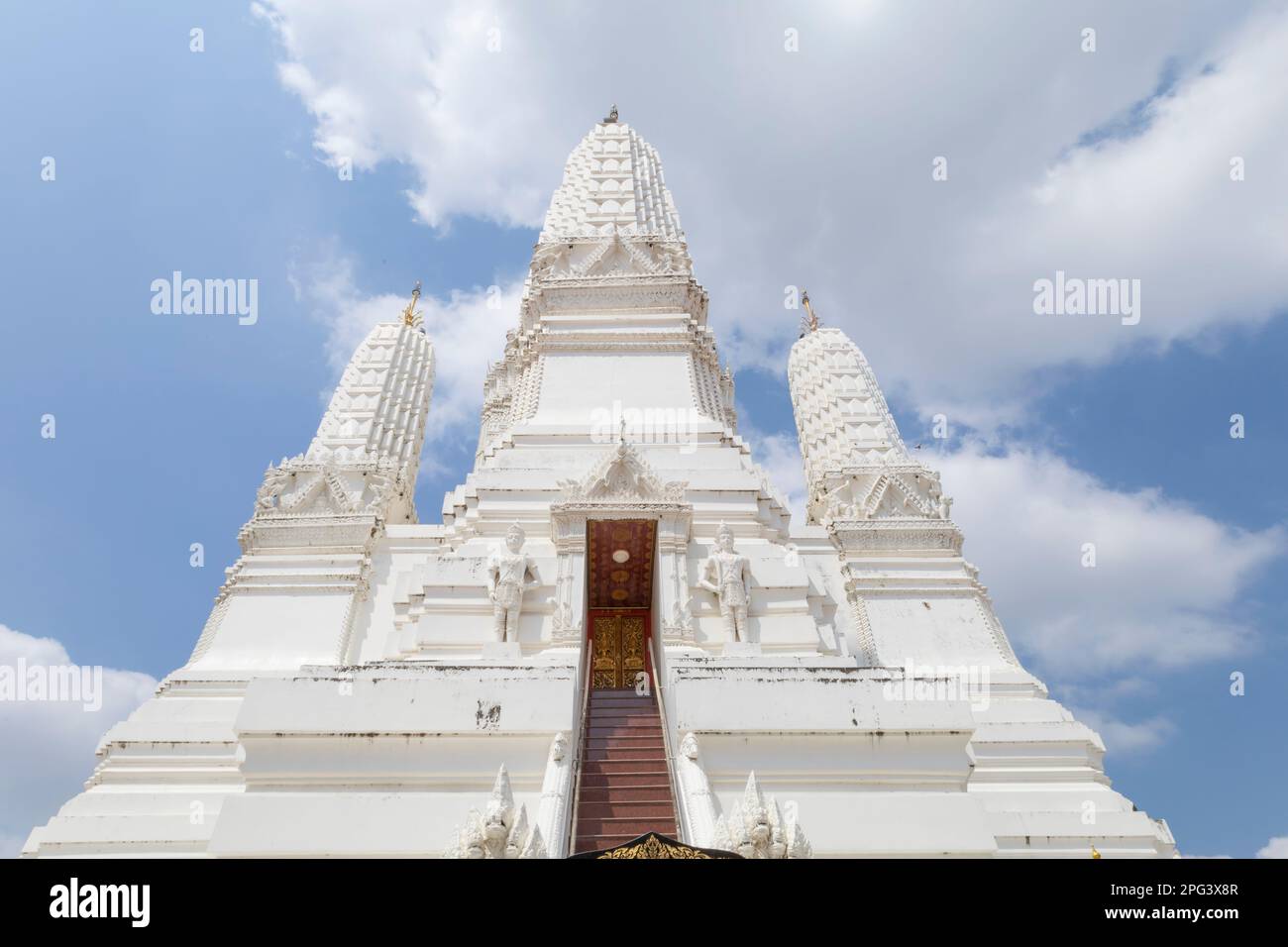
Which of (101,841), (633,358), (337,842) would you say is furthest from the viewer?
Answer: (633,358)

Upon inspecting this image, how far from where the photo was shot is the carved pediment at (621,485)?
52.5 ft

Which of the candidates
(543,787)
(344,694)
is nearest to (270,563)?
(344,694)

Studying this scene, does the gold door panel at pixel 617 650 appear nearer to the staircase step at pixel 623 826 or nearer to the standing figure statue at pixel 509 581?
the standing figure statue at pixel 509 581

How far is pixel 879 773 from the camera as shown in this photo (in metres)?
10.0

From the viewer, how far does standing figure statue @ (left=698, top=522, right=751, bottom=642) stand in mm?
14766

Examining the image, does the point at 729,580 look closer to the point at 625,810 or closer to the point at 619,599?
the point at 619,599

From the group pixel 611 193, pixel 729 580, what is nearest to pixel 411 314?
pixel 611 193

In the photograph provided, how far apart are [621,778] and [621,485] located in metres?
6.73

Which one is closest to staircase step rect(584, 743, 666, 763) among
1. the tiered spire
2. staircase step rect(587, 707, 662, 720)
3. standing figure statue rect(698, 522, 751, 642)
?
staircase step rect(587, 707, 662, 720)

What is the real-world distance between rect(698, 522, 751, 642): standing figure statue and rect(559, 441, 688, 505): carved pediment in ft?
4.48

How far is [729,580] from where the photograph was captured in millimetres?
14898

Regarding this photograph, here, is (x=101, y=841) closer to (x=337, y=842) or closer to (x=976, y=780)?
(x=337, y=842)

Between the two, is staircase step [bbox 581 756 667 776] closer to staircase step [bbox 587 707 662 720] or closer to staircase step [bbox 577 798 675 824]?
staircase step [bbox 577 798 675 824]
